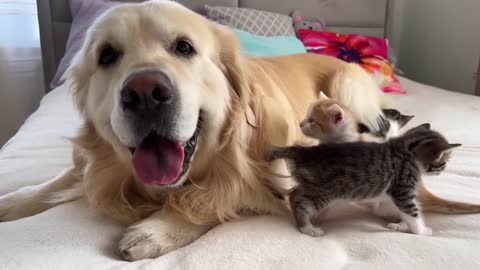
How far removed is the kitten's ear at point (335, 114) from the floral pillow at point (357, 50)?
5.11 feet

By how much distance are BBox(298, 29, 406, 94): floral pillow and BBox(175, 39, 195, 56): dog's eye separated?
1.91 metres

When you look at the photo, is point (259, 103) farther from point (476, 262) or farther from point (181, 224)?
point (476, 262)

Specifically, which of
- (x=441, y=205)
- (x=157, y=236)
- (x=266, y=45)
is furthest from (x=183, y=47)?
(x=266, y=45)

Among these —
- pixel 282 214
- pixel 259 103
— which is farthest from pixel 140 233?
pixel 259 103

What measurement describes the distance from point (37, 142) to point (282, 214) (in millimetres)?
999

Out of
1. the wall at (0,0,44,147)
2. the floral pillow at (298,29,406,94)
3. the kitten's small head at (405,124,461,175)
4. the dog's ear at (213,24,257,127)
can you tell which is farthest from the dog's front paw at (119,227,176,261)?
the wall at (0,0,44,147)

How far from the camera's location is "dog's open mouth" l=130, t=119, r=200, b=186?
1.05 metres

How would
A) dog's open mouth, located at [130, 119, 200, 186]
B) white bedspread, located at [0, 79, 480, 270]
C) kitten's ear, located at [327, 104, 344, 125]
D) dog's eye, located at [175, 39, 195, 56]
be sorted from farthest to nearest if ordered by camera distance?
kitten's ear, located at [327, 104, 344, 125], dog's eye, located at [175, 39, 195, 56], dog's open mouth, located at [130, 119, 200, 186], white bedspread, located at [0, 79, 480, 270]

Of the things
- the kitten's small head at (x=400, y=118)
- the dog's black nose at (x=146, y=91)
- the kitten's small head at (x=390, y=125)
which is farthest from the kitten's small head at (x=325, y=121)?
the dog's black nose at (x=146, y=91)

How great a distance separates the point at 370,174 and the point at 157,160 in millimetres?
489

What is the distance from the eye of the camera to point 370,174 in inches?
43.3

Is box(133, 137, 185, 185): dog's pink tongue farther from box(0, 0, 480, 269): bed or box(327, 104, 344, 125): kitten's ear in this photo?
box(327, 104, 344, 125): kitten's ear

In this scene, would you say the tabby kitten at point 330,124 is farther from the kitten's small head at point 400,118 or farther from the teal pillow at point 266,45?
the teal pillow at point 266,45

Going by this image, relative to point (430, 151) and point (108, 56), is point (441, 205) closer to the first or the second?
point (430, 151)
